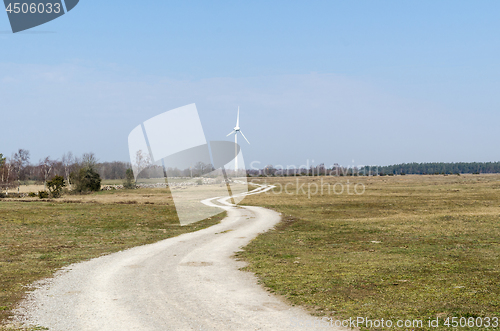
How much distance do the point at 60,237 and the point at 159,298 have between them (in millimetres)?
17554

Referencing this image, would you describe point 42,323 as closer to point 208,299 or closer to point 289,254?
point 208,299

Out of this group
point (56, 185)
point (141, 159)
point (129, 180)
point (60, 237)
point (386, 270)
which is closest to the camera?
point (386, 270)

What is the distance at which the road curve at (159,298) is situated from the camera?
9453mm

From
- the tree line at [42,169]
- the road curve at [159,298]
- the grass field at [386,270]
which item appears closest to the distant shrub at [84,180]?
the tree line at [42,169]

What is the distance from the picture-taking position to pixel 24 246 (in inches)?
865

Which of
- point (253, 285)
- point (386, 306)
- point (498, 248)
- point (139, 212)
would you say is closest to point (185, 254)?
point (253, 285)

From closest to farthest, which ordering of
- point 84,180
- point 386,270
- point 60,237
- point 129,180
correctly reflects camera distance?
point 386,270
point 60,237
point 84,180
point 129,180

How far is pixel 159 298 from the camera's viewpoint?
1171 centimetres

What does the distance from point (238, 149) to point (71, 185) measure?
1600 inches

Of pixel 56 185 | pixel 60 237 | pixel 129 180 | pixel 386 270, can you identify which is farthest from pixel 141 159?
pixel 386 270

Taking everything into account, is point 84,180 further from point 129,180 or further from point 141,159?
point 129,180

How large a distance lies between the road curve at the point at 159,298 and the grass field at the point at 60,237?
117 cm

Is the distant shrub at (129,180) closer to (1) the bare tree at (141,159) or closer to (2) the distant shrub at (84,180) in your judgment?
(1) the bare tree at (141,159)

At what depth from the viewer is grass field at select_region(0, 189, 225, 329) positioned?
15.1 meters
